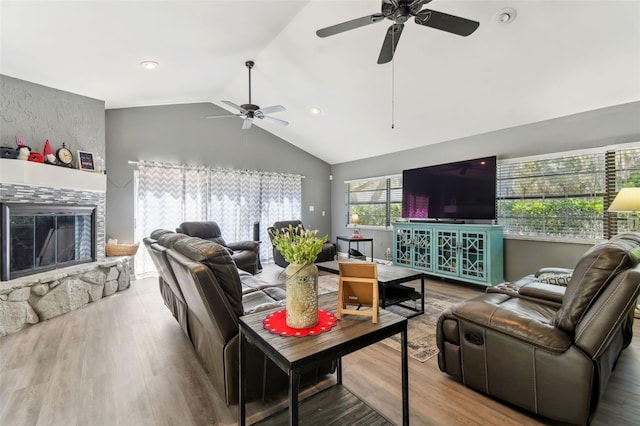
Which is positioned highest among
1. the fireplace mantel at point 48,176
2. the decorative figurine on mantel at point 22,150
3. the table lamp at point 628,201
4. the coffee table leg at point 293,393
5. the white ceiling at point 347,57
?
the white ceiling at point 347,57

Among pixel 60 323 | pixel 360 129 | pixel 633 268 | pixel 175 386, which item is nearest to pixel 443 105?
pixel 360 129

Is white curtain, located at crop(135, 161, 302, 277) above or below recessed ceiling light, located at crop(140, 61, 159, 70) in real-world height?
below

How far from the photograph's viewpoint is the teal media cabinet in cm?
397

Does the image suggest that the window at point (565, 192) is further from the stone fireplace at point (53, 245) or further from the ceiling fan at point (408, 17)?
the stone fireplace at point (53, 245)

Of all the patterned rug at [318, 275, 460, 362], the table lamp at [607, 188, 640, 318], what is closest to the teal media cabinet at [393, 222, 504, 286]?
the patterned rug at [318, 275, 460, 362]

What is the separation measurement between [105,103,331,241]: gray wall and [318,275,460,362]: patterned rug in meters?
3.37

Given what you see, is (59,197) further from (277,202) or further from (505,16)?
(505,16)

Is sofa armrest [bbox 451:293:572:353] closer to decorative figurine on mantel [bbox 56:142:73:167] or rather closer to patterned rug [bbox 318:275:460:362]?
patterned rug [bbox 318:275:460:362]

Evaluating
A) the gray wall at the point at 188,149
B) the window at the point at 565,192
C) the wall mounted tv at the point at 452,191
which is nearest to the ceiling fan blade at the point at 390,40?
the wall mounted tv at the point at 452,191

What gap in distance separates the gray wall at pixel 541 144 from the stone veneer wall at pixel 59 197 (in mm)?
4878

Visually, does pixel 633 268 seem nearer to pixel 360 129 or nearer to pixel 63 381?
pixel 63 381

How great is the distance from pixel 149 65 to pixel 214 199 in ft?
8.81

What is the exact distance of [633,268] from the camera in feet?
4.67

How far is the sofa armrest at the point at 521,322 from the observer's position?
1505 millimetres
